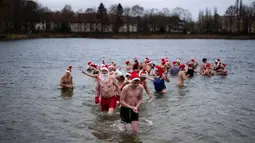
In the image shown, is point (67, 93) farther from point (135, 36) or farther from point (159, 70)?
point (135, 36)

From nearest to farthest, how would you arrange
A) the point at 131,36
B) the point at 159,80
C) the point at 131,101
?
1. the point at 131,101
2. the point at 159,80
3. the point at 131,36

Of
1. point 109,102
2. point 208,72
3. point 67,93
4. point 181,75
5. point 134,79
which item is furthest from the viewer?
point 208,72

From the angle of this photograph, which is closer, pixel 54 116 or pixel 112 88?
pixel 112 88

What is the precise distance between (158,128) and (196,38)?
371 feet

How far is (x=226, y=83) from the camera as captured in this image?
21.5 m

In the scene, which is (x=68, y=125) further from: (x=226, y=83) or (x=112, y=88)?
(x=226, y=83)

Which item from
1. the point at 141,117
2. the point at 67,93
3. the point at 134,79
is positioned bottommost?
the point at 141,117

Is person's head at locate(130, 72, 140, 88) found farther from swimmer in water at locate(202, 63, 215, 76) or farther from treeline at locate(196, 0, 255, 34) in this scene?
treeline at locate(196, 0, 255, 34)

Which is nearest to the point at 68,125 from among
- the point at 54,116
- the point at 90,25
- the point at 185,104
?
the point at 54,116

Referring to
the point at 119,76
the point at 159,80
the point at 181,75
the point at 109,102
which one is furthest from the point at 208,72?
the point at 109,102

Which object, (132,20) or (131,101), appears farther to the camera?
(132,20)

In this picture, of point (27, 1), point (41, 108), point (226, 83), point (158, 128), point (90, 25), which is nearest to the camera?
point (158, 128)

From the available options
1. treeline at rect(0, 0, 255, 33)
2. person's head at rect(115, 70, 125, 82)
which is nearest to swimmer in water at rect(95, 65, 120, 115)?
person's head at rect(115, 70, 125, 82)

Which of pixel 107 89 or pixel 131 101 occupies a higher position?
pixel 107 89
